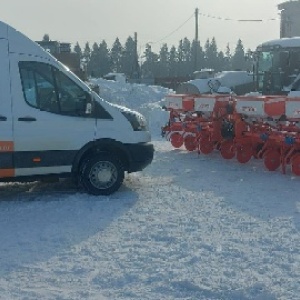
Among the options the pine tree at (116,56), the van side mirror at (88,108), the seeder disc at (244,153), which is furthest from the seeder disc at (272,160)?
the pine tree at (116,56)

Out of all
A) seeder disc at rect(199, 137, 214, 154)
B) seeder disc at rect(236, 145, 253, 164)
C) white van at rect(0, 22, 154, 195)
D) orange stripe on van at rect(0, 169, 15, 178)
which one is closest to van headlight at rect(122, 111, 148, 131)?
white van at rect(0, 22, 154, 195)

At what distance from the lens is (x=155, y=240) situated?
20.5 feet

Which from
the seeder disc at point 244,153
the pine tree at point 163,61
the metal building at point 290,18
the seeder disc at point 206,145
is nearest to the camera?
the seeder disc at point 244,153

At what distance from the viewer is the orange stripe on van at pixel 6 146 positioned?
25.8 feet

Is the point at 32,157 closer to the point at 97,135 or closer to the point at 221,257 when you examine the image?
the point at 97,135

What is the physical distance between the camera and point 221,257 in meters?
5.68

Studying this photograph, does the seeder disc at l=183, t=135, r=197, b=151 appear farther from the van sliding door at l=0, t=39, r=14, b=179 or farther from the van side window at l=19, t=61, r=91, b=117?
the van sliding door at l=0, t=39, r=14, b=179

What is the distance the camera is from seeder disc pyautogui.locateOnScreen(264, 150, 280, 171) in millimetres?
10641

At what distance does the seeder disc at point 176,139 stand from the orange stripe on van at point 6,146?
666 centimetres

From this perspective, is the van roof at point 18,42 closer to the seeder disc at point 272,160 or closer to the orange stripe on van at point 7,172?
the orange stripe on van at point 7,172

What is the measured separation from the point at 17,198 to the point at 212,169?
418cm

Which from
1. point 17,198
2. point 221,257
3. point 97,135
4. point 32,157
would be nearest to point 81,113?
point 97,135

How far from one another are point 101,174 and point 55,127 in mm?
1036

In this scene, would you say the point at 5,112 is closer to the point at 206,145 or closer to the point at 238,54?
the point at 206,145
